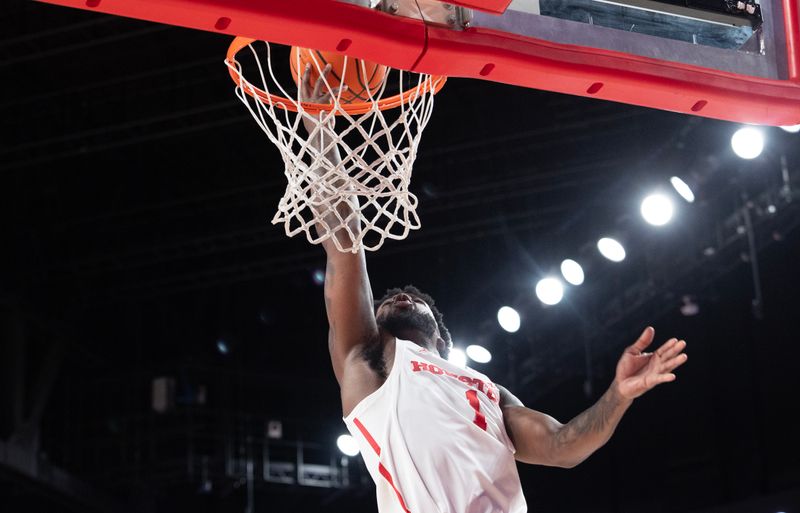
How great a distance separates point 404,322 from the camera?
387 cm

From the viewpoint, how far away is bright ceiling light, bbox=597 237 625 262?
Result: 29.2ft

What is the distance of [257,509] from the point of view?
11625 millimetres

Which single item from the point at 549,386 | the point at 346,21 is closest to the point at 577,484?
the point at 549,386

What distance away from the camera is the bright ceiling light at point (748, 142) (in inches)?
306

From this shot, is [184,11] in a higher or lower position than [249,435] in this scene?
lower

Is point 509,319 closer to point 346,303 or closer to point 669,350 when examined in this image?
point 346,303

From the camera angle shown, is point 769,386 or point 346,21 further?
point 769,386

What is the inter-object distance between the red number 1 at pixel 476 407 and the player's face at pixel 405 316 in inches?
13.5

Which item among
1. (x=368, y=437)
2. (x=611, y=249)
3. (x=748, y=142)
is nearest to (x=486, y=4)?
(x=368, y=437)

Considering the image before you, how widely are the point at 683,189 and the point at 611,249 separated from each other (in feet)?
2.85

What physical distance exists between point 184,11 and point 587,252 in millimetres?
6765

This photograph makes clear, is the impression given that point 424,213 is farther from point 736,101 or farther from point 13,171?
point 736,101

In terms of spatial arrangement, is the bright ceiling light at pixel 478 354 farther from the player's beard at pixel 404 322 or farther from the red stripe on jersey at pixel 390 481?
the red stripe on jersey at pixel 390 481

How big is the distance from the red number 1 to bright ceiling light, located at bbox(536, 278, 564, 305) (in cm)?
580
